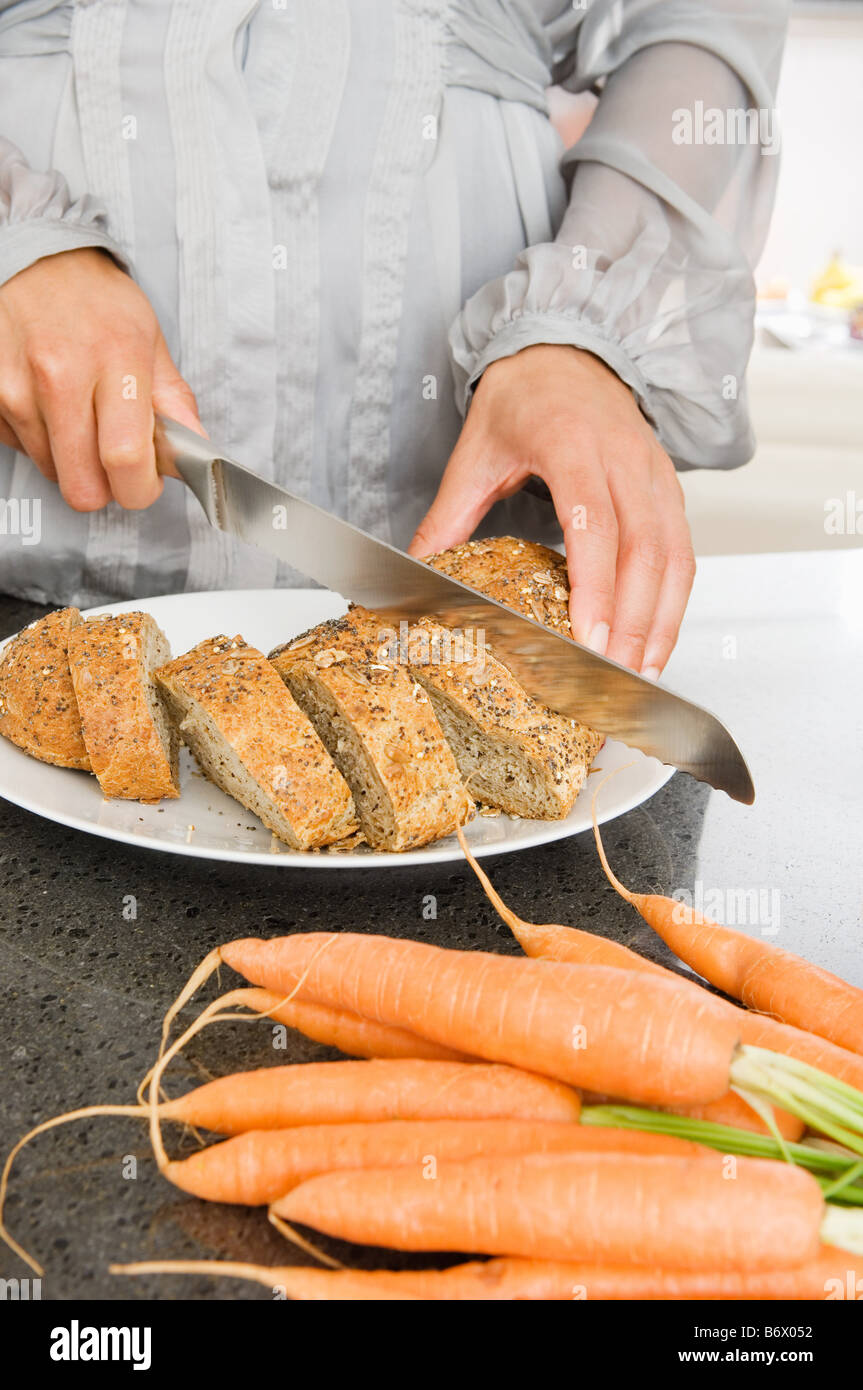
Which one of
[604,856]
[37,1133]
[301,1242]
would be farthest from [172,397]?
[301,1242]

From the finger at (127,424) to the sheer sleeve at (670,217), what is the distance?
444 millimetres

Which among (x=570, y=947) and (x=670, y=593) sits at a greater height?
(x=670, y=593)

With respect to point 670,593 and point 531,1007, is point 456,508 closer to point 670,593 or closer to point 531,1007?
point 670,593

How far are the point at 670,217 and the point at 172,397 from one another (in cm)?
75

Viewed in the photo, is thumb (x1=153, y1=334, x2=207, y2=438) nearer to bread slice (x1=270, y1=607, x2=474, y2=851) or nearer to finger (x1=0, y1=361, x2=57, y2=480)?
finger (x1=0, y1=361, x2=57, y2=480)

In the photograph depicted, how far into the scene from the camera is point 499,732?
109 cm

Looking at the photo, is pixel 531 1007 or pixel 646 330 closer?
pixel 531 1007

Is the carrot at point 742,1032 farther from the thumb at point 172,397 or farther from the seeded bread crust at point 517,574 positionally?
the thumb at point 172,397

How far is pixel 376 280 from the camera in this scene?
4.96 feet

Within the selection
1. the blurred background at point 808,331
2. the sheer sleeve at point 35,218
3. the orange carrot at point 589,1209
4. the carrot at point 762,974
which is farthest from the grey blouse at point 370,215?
the orange carrot at point 589,1209

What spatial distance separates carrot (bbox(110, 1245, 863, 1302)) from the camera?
594 mm

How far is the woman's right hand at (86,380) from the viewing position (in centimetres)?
120

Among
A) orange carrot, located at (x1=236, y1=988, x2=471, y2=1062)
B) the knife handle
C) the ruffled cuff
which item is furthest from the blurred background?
orange carrot, located at (x1=236, y1=988, x2=471, y2=1062)

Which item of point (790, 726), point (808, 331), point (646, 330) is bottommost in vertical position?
point (790, 726)
